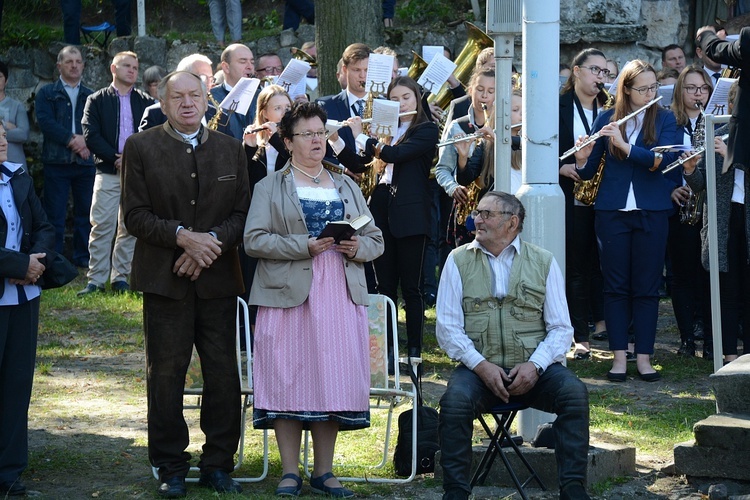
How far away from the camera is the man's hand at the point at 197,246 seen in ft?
19.1

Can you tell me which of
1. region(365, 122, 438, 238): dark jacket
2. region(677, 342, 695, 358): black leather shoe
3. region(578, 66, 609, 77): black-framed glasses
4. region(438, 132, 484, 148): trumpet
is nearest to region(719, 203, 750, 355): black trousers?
region(677, 342, 695, 358): black leather shoe

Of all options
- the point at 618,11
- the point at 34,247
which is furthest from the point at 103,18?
the point at 34,247

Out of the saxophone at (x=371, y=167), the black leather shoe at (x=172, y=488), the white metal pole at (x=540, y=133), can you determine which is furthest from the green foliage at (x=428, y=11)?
the black leather shoe at (x=172, y=488)

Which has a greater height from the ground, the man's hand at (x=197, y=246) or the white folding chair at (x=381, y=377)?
the man's hand at (x=197, y=246)

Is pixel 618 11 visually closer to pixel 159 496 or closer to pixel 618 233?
pixel 618 233

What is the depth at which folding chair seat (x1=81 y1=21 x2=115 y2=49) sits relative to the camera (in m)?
14.4

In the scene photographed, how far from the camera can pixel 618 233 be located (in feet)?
27.0

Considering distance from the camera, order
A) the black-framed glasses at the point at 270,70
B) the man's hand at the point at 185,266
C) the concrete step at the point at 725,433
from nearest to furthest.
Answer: the concrete step at the point at 725,433, the man's hand at the point at 185,266, the black-framed glasses at the point at 270,70

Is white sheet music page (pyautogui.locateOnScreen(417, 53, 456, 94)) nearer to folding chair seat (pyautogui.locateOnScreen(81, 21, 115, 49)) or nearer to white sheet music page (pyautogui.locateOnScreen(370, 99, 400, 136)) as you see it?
white sheet music page (pyautogui.locateOnScreen(370, 99, 400, 136))

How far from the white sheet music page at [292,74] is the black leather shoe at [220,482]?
150 inches

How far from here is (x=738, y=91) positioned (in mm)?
6711

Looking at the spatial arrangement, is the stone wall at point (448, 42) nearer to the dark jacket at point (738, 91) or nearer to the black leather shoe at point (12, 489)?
the dark jacket at point (738, 91)

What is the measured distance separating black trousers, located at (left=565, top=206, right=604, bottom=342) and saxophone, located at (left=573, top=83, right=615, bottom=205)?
0.66 ft

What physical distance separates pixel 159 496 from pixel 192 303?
3.18ft
